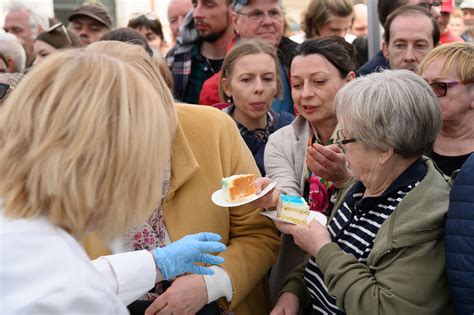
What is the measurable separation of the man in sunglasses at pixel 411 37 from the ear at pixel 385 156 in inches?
73.0

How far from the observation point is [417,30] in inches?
160

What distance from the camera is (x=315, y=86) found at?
3.27m

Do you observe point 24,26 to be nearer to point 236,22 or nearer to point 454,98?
point 236,22

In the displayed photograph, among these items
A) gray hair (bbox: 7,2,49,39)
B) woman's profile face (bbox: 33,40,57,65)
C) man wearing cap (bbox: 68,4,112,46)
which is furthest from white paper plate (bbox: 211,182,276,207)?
gray hair (bbox: 7,2,49,39)

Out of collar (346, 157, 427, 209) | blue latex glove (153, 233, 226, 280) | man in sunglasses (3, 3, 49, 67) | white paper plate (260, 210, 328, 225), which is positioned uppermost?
collar (346, 157, 427, 209)

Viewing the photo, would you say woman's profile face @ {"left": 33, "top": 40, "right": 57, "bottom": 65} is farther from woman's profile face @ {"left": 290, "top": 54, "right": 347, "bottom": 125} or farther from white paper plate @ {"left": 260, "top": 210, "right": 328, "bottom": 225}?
white paper plate @ {"left": 260, "top": 210, "right": 328, "bottom": 225}

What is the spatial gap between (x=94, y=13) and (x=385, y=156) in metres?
4.37

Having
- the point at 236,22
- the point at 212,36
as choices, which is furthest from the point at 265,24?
the point at 212,36

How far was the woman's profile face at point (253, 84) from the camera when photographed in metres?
3.77

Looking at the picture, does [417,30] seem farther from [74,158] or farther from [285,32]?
[74,158]

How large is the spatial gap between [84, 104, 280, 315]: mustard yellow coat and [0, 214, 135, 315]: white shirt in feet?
3.61

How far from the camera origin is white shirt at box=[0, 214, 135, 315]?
1323 millimetres

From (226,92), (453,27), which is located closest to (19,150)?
(226,92)

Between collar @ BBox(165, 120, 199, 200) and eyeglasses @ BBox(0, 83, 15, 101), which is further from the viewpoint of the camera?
eyeglasses @ BBox(0, 83, 15, 101)
